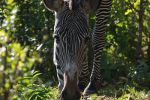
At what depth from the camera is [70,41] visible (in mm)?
5637

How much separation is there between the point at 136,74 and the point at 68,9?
394cm

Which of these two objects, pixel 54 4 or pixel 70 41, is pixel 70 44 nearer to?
pixel 70 41

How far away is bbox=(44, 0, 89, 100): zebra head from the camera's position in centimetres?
534

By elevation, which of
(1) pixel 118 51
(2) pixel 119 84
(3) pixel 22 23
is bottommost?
(2) pixel 119 84

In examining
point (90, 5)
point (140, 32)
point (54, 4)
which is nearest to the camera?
point (54, 4)

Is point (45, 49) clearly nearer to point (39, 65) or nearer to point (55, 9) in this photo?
point (39, 65)

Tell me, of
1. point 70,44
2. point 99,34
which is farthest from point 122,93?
point 70,44

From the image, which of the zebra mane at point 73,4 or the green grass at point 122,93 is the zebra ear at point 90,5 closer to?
the zebra mane at point 73,4

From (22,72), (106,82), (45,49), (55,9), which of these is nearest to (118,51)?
(106,82)

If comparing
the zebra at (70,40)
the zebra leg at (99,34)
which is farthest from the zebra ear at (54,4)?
the zebra leg at (99,34)

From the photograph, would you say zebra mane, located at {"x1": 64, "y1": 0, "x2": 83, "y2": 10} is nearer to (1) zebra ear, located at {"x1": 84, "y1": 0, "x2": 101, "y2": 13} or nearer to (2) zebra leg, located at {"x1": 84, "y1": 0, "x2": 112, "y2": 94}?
(1) zebra ear, located at {"x1": 84, "y1": 0, "x2": 101, "y2": 13}

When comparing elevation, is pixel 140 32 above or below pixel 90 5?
below

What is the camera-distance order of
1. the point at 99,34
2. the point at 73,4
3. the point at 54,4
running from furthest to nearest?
the point at 99,34, the point at 54,4, the point at 73,4

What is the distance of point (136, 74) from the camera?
9.57 m
